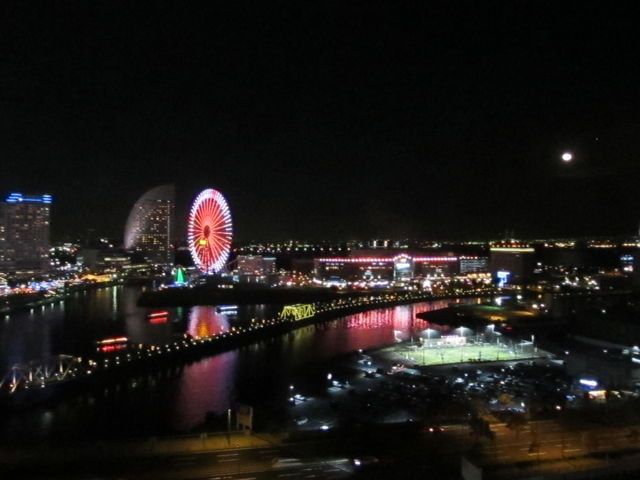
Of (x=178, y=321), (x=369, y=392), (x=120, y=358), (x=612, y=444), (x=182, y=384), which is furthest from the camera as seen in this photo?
(x=178, y=321)

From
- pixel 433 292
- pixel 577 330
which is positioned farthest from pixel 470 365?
pixel 433 292

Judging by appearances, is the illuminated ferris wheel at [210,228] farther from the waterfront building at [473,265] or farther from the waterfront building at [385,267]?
the waterfront building at [473,265]

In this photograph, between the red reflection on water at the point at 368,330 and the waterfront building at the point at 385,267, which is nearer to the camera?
the red reflection on water at the point at 368,330

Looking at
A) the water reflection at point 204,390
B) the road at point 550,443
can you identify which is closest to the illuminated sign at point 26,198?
the water reflection at point 204,390

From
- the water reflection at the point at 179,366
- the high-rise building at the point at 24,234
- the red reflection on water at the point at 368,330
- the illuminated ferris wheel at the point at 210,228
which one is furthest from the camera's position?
the high-rise building at the point at 24,234

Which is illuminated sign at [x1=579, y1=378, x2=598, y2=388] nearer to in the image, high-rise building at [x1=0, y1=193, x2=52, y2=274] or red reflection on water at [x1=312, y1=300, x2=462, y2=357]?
red reflection on water at [x1=312, y1=300, x2=462, y2=357]

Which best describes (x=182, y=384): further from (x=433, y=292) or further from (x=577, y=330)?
(x=433, y=292)

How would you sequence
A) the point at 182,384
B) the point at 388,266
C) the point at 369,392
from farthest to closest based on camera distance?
the point at 388,266
the point at 182,384
the point at 369,392
